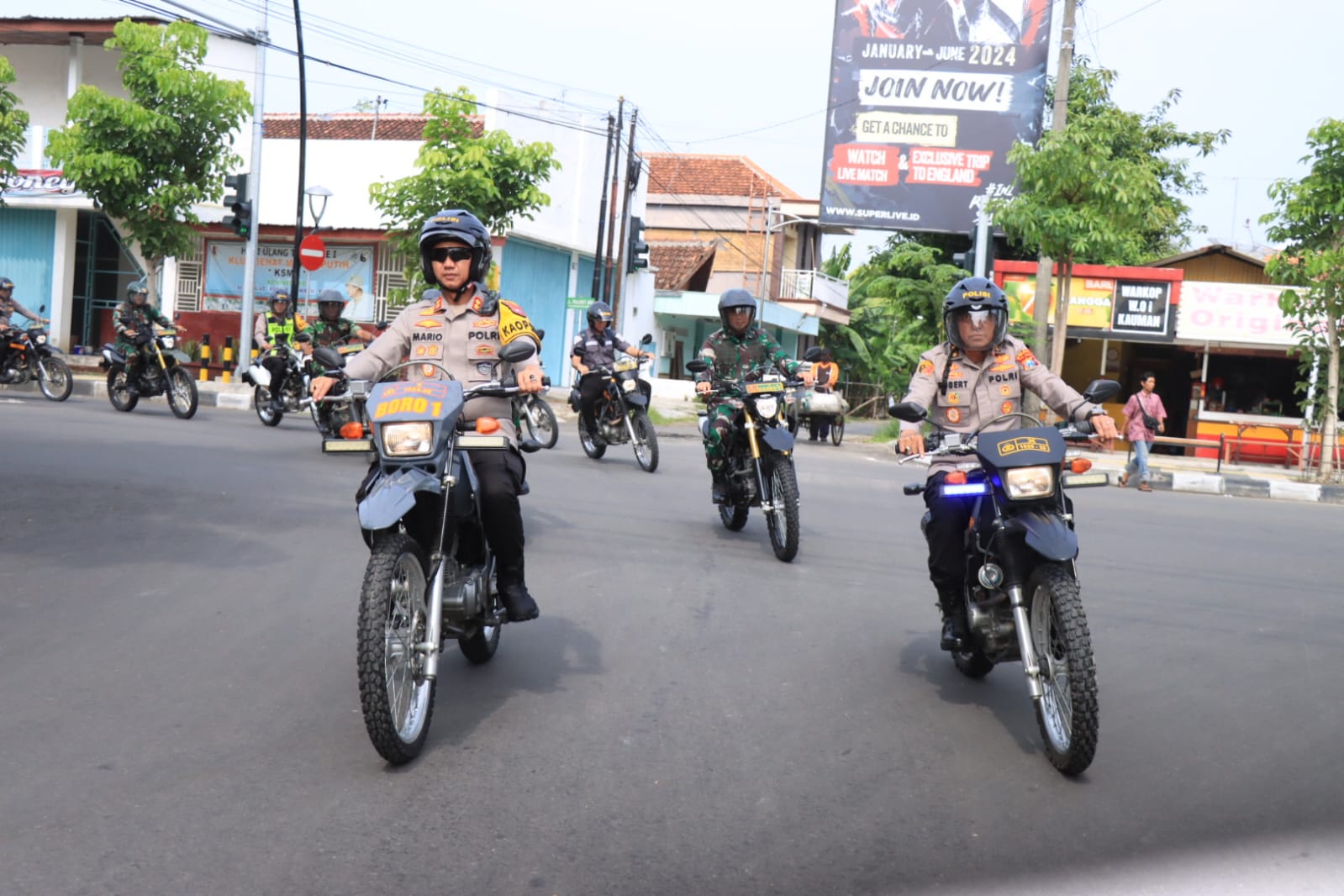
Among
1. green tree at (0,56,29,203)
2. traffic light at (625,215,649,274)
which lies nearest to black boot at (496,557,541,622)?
green tree at (0,56,29,203)

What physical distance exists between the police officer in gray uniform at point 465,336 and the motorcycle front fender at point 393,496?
0.72 metres

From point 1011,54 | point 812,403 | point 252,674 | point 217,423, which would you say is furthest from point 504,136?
point 252,674

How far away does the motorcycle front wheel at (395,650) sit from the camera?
3.88m

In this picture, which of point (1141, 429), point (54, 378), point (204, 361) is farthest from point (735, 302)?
point (204, 361)

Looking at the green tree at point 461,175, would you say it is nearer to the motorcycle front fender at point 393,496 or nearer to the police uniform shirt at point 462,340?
the police uniform shirt at point 462,340

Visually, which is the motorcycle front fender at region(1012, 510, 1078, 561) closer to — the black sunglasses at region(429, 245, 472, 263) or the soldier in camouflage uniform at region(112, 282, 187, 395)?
the black sunglasses at region(429, 245, 472, 263)

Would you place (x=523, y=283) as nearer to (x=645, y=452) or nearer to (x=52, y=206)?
(x=52, y=206)

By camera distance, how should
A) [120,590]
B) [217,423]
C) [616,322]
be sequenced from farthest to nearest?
[616,322], [217,423], [120,590]

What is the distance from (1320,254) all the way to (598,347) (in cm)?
1105

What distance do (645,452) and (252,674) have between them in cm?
837

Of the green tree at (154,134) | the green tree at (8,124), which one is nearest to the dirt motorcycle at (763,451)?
the green tree at (154,134)

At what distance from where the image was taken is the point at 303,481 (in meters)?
10.8

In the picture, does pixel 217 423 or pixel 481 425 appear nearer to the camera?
pixel 481 425

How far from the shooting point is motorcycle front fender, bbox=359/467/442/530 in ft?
13.3
